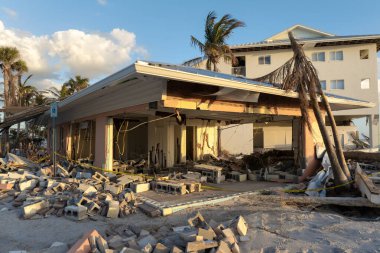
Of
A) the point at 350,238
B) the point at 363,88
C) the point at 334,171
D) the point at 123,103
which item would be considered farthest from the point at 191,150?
the point at 363,88

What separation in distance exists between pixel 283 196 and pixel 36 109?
12.4 metres

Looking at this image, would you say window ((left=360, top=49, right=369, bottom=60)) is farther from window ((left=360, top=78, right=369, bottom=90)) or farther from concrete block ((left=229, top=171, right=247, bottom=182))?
concrete block ((left=229, top=171, right=247, bottom=182))

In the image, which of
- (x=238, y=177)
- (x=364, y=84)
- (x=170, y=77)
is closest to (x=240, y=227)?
(x=170, y=77)

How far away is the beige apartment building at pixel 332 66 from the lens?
27.2 m

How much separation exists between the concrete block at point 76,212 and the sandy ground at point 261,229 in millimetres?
162

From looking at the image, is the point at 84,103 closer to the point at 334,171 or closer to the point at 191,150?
the point at 191,150

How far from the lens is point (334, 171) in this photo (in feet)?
29.3

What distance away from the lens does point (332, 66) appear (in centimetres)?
2859

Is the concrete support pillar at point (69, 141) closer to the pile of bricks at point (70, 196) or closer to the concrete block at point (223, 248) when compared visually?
the pile of bricks at point (70, 196)

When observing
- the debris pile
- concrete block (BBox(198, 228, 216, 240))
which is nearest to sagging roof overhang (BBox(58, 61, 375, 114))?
the debris pile

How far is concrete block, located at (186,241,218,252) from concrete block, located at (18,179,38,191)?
6868 mm

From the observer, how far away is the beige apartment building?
27.2 metres

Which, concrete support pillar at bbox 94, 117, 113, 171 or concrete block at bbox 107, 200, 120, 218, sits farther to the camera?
concrete support pillar at bbox 94, 117, 113, 171

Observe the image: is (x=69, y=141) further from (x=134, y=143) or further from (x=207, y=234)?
(x=207, y=234)
